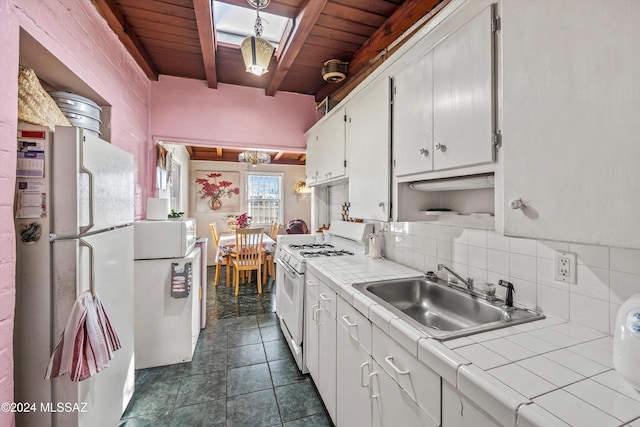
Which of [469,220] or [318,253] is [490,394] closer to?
[469,220]

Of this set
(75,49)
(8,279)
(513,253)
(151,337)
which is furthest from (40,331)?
(513,253)

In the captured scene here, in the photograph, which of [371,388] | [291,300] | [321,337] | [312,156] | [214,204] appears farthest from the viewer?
[214,204]

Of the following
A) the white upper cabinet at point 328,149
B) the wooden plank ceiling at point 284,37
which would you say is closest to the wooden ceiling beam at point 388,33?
the wooden plank ceiling at point 284,37

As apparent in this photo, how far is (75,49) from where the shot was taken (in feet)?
4.85

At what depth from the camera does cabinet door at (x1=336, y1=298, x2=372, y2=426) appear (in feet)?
3.88

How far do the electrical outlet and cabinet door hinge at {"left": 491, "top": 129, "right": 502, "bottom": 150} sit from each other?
0.50 metres

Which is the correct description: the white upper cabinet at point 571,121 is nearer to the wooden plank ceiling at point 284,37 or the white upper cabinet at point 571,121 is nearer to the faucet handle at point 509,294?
the faucet handle at point 509,294

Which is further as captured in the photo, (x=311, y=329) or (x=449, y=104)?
(x=311, y=329)

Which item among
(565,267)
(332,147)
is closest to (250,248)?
(332,147)

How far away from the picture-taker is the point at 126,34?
1954mm

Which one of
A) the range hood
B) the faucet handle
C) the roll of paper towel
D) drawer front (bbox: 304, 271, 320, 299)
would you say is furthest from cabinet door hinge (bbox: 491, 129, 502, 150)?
the roll of paper towel

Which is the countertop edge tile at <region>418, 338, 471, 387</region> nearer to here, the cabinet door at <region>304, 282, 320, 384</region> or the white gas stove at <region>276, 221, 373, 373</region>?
the cabinet door at <region>304, 282, 320, 384</region>

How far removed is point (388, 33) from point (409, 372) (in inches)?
80.9

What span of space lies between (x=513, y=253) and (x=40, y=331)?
203 centimetres
